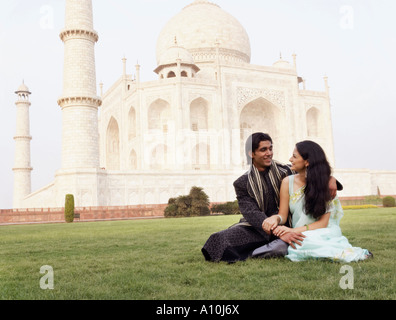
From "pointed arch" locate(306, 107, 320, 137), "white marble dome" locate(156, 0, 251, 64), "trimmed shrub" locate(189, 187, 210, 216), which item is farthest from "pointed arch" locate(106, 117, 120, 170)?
"trimmed shrub" locate(189, 187, 210, 216)

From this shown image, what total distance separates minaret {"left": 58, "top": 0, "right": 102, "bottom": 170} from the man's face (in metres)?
14.0

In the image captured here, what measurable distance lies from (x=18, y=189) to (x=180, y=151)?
9477mm

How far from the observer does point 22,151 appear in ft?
77.9

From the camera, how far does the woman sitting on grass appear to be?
3.06m

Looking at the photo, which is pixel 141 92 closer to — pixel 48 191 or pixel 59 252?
pixel 48 191

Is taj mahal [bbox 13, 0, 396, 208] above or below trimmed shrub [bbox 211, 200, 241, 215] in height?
above

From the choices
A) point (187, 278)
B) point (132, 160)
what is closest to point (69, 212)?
point (132, 160)

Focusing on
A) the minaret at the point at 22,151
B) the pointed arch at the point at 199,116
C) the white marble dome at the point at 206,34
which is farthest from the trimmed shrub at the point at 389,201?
the minaret at the point at 22,151

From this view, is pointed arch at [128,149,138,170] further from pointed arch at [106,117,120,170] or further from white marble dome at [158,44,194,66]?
white marble dome at [158,44,194,66]

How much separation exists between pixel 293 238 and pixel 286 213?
27 centimetres

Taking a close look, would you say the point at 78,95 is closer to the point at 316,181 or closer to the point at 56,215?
the point at 56,215

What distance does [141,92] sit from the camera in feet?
77.5
